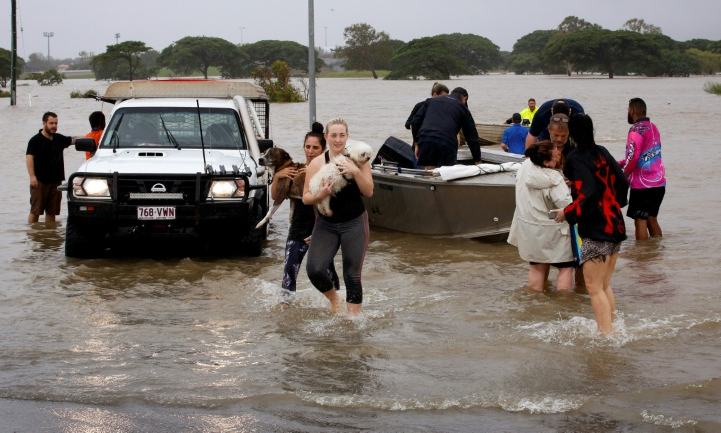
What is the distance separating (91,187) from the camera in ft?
32.1

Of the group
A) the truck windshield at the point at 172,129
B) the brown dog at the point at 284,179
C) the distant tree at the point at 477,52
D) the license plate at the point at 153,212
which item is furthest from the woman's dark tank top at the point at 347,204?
the distant tree at the point at 477,52

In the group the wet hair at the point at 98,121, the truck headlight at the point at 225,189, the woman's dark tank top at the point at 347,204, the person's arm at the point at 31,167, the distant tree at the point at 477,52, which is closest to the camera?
the woman's dark tank top at the point at 347,204

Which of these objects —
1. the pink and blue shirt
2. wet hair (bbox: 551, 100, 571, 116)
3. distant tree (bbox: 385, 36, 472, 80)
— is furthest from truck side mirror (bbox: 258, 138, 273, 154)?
distant tree (bbox: 385, 36, 472, 80)

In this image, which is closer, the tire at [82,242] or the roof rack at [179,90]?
the tire at [82,242]

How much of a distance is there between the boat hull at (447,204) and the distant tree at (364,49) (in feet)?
467

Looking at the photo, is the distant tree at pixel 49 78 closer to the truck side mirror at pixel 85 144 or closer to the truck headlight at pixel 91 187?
the truck side mirror at pixel 85 144

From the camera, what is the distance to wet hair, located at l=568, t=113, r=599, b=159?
22.1 feet

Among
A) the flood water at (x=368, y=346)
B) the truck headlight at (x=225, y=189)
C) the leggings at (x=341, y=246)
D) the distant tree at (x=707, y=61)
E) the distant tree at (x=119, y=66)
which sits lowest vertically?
the flood water at (x=368, y=346)

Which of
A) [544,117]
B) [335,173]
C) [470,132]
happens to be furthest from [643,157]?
[335,173]

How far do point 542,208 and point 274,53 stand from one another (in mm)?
129152

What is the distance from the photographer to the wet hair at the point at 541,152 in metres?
7.84

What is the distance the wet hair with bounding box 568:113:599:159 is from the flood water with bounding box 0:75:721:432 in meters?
1.45

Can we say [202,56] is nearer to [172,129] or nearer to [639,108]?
[172,129]

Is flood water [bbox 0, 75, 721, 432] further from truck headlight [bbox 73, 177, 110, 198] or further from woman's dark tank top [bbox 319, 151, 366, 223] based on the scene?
woman's dark tank top [bbox 319, 151, 366, 223]
